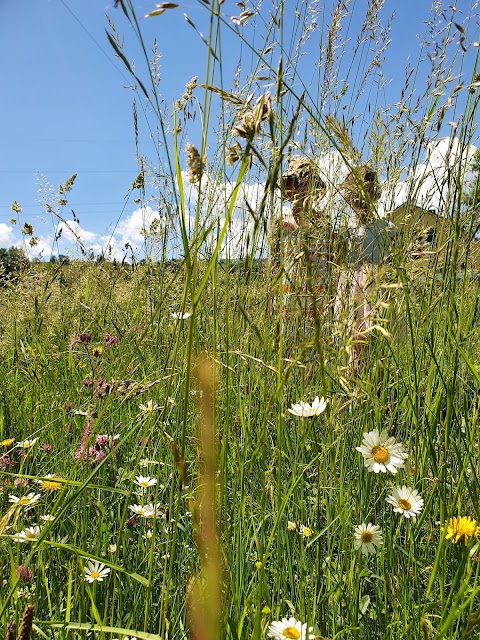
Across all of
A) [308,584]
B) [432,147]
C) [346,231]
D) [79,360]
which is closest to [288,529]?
[308,584]

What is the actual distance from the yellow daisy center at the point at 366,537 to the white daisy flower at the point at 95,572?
464 millimetres

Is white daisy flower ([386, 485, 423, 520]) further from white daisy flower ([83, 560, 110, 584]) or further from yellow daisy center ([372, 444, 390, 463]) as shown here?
white daisy flower ([83, 560, 110, 584])

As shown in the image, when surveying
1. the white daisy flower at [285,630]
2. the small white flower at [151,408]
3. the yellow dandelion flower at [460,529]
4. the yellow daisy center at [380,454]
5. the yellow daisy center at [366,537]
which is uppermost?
the small white flower at [151,408]

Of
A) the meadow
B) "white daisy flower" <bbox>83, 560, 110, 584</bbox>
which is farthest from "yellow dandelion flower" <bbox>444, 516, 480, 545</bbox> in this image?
"white daisy flower" <bbox>83, 560, 110, 584</bbox>

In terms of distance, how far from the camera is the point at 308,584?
1.01 metres

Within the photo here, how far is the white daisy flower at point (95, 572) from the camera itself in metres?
0.94

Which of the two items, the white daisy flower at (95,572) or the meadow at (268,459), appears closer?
the meadow at (268,459)

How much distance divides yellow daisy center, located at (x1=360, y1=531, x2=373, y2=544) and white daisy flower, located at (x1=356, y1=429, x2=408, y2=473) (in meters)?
0.13

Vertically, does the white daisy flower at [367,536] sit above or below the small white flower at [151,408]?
below

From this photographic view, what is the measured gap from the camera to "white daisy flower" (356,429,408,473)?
0.80 meters

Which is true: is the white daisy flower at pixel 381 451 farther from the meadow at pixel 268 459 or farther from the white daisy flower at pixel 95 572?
the white daisy flower at pixel 95 572

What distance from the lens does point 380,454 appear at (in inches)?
32.2

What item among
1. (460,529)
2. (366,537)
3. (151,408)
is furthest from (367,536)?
(151,408)

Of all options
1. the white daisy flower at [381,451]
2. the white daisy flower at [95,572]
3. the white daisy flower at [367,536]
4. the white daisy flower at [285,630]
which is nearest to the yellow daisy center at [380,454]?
the white daisy flower at [381,451]
